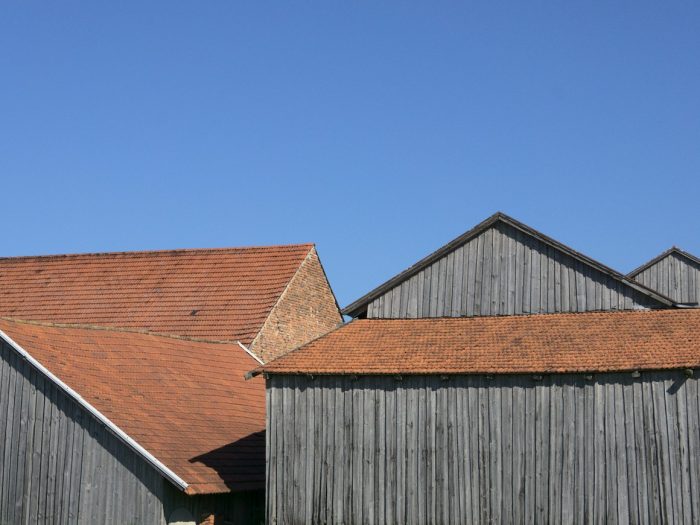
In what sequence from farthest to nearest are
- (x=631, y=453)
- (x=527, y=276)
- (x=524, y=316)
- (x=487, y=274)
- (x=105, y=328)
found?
1. (x=105, y=328)
2. (x=487, y=274)
3. (x=527, y=276)
4. (x=524, y=316)
5. (x=631, y=453)

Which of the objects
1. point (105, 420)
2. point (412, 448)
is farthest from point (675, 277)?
point (105, 420)

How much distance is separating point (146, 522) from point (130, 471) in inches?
45.2

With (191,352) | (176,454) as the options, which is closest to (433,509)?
(176,454)

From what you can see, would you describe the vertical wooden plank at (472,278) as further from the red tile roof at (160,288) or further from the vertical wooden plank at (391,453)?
the red tile roof at (160,288)

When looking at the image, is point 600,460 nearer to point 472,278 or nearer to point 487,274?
point 487,274

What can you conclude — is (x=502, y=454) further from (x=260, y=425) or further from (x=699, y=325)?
(x=260, y=425)

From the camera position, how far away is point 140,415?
1015 inches

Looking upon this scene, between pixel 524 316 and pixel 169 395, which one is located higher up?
pixel 524 316

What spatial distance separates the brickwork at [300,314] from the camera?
38.9 metres

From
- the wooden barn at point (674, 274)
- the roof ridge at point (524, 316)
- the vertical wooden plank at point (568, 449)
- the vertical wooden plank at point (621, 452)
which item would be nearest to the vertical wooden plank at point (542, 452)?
the vertical wooden plank at point (568, 449)

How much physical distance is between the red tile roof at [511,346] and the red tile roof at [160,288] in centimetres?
1254

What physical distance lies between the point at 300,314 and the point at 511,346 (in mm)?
17828

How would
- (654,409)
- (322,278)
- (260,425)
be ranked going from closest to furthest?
(654,409), (260,425), (322,278)

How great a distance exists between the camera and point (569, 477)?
22.7 m
